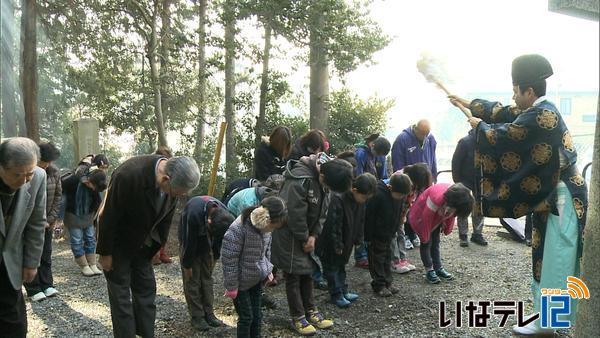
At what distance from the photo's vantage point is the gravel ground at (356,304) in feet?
15.0

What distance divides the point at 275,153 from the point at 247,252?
221cm

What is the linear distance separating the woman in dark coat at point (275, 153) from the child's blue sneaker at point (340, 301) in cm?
160

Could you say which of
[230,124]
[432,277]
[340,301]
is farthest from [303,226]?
[230,124]

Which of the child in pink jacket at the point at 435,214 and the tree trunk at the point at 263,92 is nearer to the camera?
the child in pink jacket at the point at 435,214

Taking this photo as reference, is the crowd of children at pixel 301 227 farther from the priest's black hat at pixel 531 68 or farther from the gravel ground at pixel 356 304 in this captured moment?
the priest's black hat at pixel 531 68

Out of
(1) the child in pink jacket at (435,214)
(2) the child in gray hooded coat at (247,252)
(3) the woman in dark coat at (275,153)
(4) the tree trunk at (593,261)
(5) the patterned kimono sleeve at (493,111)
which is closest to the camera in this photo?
(4) the tree trunk at (593,261)

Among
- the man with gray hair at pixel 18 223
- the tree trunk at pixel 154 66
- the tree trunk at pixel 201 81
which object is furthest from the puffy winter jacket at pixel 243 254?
the tree trunk at pixel 154 66

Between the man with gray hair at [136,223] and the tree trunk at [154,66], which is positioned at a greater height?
the tree trunk at [154,66]

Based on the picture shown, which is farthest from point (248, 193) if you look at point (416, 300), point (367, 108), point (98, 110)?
point (98, 110)

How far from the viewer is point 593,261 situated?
2621 mm

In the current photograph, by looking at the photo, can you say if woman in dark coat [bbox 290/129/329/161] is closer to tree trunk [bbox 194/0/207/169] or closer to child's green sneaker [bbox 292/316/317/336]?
child's green sneaker [bbox 292/316/317/336]

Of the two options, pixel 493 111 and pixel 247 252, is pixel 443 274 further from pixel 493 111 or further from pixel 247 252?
pixel 247 252

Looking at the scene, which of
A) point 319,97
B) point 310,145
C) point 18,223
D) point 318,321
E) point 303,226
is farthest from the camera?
point 319,97

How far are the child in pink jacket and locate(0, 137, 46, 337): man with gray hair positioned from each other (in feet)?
12.7
